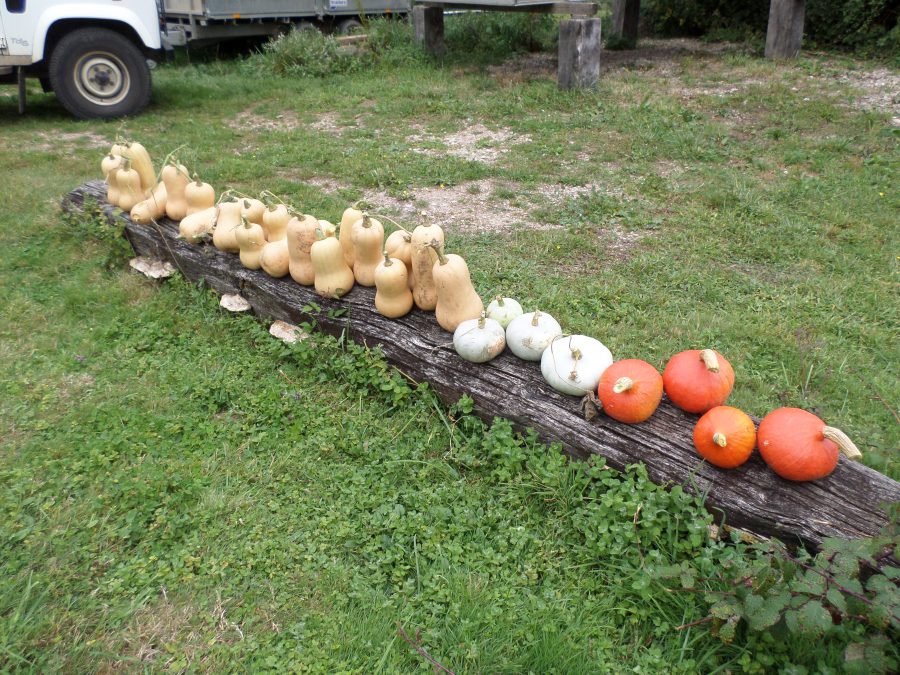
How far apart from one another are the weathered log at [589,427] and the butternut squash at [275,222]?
0.25 m

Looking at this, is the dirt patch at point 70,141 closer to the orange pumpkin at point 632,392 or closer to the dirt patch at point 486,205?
the dirt patch at point 486,205

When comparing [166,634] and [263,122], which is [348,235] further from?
[263,122]

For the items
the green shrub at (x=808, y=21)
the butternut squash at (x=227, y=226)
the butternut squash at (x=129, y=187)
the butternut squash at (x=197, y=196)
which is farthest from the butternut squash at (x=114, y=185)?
the green shrub at (x=808, y=21)

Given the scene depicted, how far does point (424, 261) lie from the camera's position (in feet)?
10.2

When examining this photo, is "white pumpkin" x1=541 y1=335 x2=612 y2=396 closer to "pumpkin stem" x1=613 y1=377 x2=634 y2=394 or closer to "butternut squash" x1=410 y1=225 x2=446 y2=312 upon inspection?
"pumpkin stem" x1=613 y1=377 x2=634 y2=394

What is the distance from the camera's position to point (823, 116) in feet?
23.5

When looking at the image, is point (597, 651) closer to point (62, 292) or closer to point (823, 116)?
point (62, 292)

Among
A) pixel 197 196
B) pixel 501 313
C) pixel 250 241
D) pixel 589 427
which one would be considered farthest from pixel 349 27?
pixel 589 427

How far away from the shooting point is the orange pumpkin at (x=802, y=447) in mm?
2232

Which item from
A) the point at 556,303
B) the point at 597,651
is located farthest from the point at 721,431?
the point at 556,303

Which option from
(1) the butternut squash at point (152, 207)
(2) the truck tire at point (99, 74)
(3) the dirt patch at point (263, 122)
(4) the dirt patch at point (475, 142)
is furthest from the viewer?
(3) the dirt patch at point (263, 122)

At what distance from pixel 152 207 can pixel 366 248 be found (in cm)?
197

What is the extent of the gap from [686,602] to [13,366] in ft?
11.7

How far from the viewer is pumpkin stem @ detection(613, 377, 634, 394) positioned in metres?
2.48
